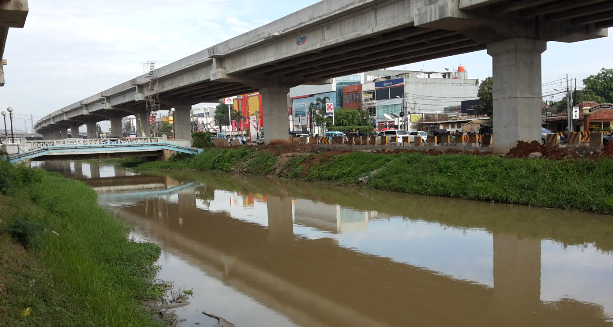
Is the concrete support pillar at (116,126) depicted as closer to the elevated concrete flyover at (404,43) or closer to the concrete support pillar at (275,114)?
the elevated concrete flyover at (404,43)

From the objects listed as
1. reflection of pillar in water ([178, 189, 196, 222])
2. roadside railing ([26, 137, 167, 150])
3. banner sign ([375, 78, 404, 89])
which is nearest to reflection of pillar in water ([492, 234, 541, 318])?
reflection of pillar in water ([178, 189, 196, 222])

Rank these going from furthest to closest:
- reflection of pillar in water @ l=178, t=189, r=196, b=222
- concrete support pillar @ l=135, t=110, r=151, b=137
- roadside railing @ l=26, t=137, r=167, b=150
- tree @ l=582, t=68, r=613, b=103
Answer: tree @ l=582, t=68, r=613, b=103, concrete support pillar @ l=135, t=110, r=151, b=137, roadside railing @ l=26, t=137, r=167, b=150, reflection of pillar in water @ l=178, t=189, r=196, b=222

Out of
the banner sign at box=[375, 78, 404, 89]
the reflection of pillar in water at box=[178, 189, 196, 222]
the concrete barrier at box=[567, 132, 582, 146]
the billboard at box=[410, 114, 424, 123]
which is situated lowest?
the reflection of pillar in water at box=[178, 189, 196, 222]

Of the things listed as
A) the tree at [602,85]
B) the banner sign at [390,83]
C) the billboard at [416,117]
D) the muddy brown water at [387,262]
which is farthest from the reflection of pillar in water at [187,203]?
the tree at [602,85]

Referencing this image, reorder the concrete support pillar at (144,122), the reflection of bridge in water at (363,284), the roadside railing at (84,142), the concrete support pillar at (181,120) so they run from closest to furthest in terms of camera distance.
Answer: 1. the reflection of bridge in water at (363,284)
2. the roadside railing at (84,142)
3. the concrete support pillar at (181,120)
4. the concrete support pillar at (144,122)

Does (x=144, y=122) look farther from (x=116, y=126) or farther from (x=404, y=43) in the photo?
(x=404, y=43)

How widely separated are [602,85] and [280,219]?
72589 mm

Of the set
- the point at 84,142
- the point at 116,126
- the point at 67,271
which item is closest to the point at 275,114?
the point at 84,142

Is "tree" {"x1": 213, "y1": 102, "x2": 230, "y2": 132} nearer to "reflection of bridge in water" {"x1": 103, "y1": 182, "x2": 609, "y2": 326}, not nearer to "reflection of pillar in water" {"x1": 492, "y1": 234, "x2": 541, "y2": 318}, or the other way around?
"reflection of bridge in water" {"x1": 103, "y1": 182, "x2": 609, "y2": 326}

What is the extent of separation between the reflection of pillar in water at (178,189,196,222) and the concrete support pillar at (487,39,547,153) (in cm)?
1429

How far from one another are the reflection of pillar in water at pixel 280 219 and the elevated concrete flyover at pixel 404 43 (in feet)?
30.5

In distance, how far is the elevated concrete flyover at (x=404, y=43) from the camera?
20.7m

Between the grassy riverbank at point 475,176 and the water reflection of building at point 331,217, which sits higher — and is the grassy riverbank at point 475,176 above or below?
above

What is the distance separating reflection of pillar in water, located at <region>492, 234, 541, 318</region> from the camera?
8680 millimetres
